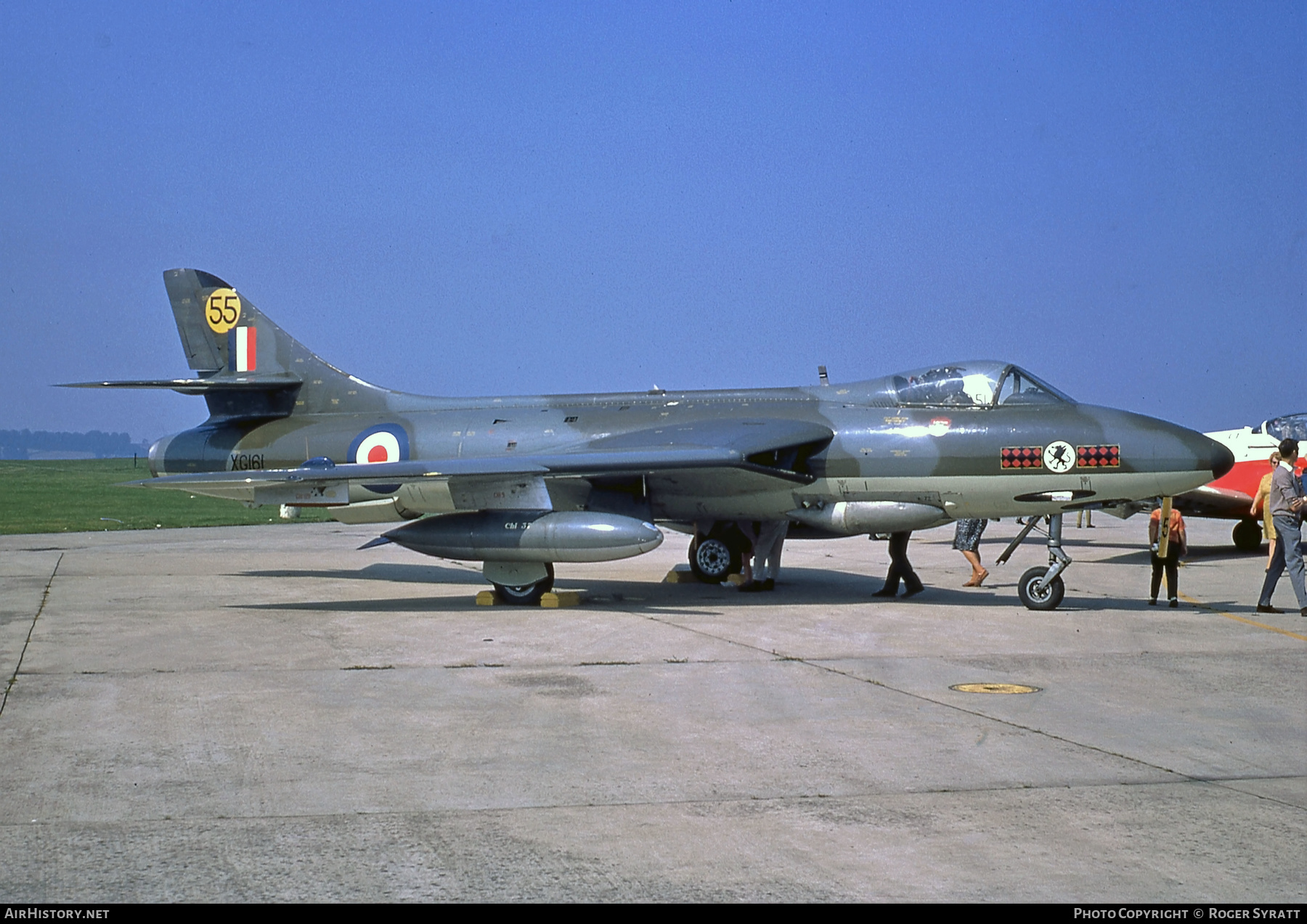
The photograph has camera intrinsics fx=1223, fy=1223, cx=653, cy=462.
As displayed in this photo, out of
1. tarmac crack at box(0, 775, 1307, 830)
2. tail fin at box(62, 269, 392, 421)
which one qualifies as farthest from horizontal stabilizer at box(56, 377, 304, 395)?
tarmac crack at box(0, 775, 1307, 830)

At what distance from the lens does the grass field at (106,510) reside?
1131 inches

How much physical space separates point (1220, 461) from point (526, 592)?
764 centimetres

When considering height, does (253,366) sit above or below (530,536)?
above

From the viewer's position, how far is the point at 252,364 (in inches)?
664

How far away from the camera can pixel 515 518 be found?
532 inches

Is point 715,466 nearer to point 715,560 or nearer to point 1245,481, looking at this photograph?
point 715,560

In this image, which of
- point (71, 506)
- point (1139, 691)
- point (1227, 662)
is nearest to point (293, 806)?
point (1139, 691)

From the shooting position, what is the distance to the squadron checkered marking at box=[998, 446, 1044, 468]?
13.3 m

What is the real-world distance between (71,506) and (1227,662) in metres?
33.6

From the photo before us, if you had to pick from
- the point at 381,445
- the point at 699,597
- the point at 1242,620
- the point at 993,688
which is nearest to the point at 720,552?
the point at 699,597

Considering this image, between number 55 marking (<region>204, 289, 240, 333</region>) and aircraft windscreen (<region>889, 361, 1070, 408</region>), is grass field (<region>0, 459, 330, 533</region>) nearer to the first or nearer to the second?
number 55 marking (<region>204, 289, 240, 333</region>)

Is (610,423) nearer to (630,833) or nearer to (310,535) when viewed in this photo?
(630,833)

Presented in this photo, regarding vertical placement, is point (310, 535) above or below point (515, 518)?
below

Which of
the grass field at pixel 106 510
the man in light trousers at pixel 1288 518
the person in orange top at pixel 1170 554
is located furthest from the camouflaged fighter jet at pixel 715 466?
the grass field at pixel 106 510
